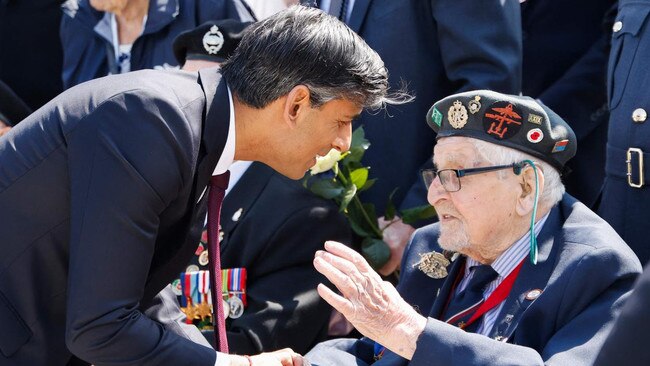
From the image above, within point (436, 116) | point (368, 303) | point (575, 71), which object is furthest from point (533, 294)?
point (575, 71)

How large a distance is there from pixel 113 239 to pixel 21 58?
3169 millimetres

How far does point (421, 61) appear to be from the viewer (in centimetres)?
438

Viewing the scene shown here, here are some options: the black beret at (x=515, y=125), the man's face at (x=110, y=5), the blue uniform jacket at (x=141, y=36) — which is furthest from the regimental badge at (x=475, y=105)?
the man's face at (x=110, y=5)

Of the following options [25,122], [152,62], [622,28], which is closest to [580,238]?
[622,28]

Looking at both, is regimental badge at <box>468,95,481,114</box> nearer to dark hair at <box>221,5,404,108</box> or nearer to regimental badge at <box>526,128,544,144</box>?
regimental badge at <box>526,128,544,144</box>

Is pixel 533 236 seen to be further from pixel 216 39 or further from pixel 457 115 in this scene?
pixel 216 39

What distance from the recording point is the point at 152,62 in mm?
5012

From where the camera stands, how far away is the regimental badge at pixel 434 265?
3486 millimetres

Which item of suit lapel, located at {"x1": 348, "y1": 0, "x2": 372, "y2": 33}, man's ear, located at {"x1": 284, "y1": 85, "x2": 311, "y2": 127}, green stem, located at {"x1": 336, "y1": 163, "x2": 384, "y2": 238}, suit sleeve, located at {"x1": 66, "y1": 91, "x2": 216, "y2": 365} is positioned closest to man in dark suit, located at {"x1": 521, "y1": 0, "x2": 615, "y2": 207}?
suit lapel, located at {"x1": 348, "y1": 0, "x2": 372, "y2": 33}

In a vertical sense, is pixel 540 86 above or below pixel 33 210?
below

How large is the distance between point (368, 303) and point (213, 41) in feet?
6.46

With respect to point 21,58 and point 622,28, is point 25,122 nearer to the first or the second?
point 622,28

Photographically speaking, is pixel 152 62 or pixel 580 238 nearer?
pixel 580 238

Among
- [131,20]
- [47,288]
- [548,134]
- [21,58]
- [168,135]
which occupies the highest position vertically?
[168,135]
